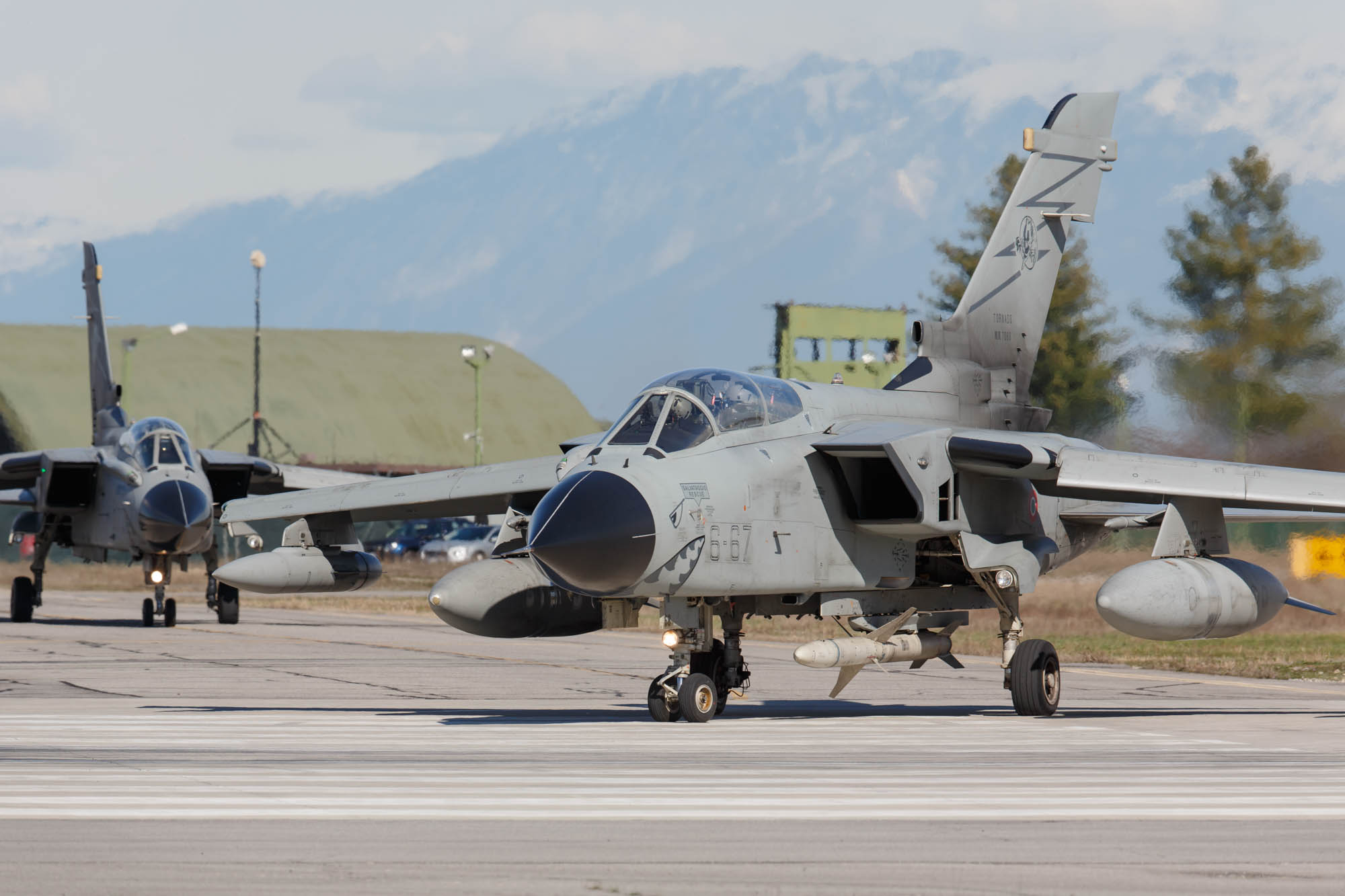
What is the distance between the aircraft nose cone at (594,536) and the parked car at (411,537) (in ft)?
154

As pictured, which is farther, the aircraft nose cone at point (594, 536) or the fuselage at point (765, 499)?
the fuselage at point (765, 499)

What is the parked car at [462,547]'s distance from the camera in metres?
61.0

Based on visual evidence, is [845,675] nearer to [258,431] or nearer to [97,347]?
[97,347]

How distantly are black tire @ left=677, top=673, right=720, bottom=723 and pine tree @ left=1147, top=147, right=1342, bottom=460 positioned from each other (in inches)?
608

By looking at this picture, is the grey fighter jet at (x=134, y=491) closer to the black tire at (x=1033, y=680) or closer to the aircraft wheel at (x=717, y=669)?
the aircraft wheel at (x=717, y=669)

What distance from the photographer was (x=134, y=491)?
29.1m

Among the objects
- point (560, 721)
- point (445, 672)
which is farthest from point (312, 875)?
point (445, 672)

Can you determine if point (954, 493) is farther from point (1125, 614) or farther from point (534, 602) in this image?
point (534, 602)

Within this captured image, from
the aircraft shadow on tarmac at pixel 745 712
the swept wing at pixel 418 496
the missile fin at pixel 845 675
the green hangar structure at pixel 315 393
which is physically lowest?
the aircraft shadow on tarmac at pixel 745 712

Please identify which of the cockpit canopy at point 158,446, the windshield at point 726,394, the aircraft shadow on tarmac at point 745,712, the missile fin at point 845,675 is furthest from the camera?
the cockpit canopy at point 158,446

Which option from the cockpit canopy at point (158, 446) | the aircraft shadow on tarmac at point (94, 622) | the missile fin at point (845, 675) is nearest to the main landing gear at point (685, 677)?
the missile fin at point (845, 675)

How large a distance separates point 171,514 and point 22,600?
18.0 feet

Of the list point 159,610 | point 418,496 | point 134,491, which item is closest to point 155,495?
point 134,491

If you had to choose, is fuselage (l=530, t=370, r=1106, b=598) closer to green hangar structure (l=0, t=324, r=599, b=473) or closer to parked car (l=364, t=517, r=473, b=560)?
parked car (l=364, t=517, r=473, b=560)
